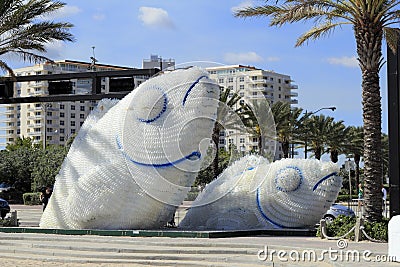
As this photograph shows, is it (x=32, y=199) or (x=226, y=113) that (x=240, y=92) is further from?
(x=32, y=199)

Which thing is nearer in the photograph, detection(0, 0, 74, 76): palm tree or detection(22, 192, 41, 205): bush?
detection(0, 0, 74, 76): palm tree

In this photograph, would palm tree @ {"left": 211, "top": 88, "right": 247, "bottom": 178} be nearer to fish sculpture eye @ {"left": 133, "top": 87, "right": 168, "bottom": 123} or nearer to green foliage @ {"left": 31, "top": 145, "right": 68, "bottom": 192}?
fish sculpture eye @ {"left": 133, "top": 87, "right": 168, "bottom": 123}

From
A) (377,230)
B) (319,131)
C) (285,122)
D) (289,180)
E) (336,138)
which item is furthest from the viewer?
(336,138)

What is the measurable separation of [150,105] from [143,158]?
1.47 meters

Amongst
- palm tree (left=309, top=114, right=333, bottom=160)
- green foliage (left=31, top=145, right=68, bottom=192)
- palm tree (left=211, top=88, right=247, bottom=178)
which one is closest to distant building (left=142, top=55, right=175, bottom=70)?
palm tree (left=211, top=88, right=247, bottom=178)

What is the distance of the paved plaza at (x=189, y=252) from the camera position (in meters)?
13.8

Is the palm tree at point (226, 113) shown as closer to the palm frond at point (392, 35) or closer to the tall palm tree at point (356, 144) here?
the palm frond at point (392, 35)

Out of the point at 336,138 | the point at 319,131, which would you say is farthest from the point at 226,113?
the point at 336,138

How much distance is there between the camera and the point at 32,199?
47.4 metres

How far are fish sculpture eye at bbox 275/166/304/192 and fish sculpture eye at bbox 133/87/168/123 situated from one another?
3701 millimetres

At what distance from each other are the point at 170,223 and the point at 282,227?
3.59 m

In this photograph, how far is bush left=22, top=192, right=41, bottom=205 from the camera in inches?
1855

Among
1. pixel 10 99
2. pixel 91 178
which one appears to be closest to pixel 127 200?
pixel 91 178

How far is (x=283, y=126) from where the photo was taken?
4381 centimetres
